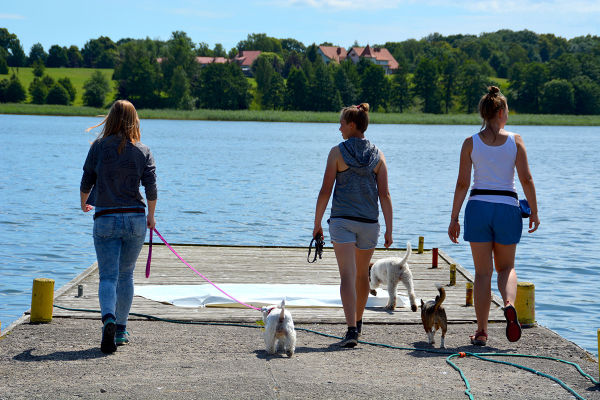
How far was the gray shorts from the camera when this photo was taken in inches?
Answer: 229

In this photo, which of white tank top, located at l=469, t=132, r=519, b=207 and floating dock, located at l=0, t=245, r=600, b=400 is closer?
floating dock, located at l=0, t=245, r=600, b=400

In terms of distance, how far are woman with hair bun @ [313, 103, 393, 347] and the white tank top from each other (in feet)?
2.47

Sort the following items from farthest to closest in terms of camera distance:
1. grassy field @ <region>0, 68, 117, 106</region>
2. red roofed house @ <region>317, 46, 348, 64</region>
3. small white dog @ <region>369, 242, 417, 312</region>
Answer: red roofed house @ <region>317, 46, 348, 64</region> → grassy field @ <region>0, 68, 117, 106</region> → small white dog @ <region>369, 242, 417, 312</region>

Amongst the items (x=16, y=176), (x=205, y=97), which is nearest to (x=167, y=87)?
(x=205, y=97)

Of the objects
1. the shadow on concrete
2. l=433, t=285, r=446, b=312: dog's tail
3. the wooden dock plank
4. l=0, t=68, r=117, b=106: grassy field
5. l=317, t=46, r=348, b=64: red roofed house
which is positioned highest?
l=317, t=46, r=348, b=64: red roofed house

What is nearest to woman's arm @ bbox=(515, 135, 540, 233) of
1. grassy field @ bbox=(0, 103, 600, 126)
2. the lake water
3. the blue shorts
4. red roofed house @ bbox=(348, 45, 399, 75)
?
the blue shorts

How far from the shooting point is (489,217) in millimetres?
5777

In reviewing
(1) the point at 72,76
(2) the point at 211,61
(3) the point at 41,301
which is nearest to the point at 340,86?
(2) the point at 211,61

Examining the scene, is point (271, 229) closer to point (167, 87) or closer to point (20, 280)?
point (20, 280)

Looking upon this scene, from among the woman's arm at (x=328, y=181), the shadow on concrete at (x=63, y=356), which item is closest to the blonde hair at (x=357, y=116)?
the woman's arm at (x=328, y=181)

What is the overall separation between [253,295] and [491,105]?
11.2 ft

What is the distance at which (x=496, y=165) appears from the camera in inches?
227

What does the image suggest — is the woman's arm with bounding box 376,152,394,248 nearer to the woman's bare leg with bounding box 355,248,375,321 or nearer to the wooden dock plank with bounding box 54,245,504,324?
the woman's bare leg with bounding box 355,248,375,321

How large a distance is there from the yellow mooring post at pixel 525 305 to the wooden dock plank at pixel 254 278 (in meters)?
0.29
